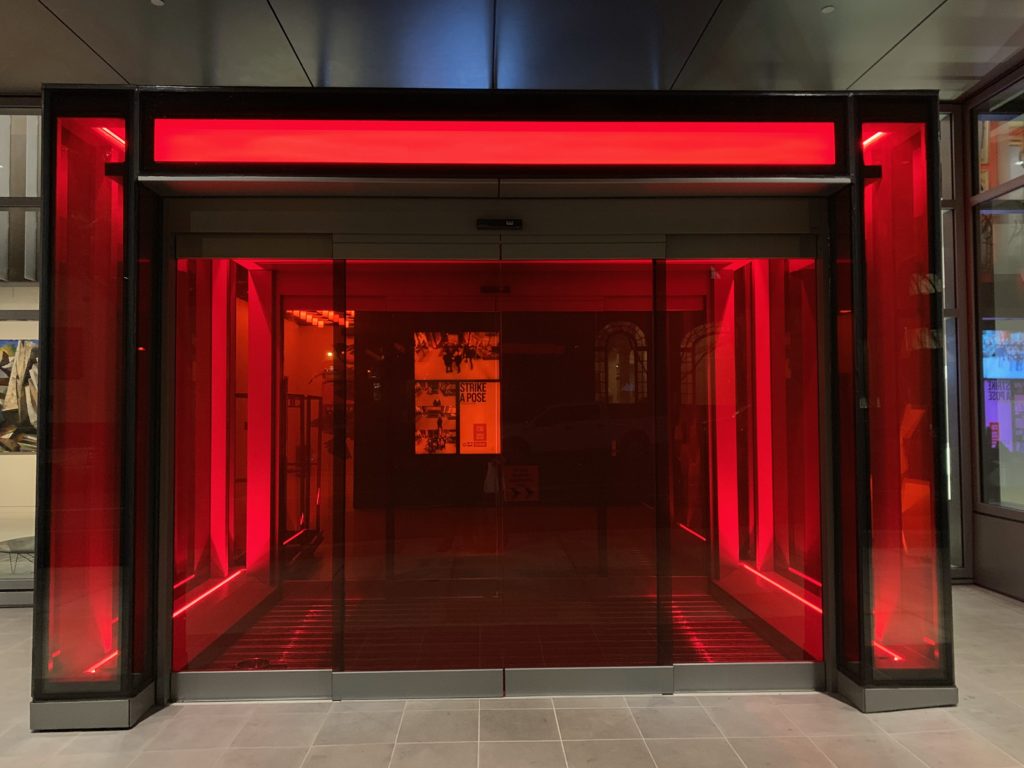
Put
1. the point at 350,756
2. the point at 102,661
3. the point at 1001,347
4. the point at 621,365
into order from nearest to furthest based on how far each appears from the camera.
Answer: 1. the point at 350,756
2. the point at 102,661
3. the point at 621,365
4. the point at 1001,347

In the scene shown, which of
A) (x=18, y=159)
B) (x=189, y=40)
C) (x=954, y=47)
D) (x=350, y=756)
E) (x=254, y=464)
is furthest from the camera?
(x=18, y=159)

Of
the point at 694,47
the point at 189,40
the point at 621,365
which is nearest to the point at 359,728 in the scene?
the point at 621,365

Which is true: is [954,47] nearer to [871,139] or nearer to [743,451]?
[871,139]

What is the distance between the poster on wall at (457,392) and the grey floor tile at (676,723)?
1829 mm

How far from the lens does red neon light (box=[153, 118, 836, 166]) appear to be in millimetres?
3924

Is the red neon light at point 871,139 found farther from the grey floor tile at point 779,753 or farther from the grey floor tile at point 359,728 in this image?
the grey floor tile at point 359,728

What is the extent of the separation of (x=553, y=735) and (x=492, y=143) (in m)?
3.50

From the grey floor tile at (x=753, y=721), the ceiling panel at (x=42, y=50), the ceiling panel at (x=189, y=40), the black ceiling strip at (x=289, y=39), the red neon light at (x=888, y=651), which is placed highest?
the ceiling panel at (x=42, y=50)

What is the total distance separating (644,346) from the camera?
165 inches

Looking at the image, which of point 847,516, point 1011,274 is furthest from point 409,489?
point 1011,274

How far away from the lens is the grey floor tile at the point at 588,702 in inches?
151

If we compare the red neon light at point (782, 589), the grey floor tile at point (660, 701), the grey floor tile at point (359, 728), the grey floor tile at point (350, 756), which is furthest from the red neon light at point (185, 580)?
the red neon light at point (782, 589)

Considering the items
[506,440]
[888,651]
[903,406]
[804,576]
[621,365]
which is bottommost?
[888,651]

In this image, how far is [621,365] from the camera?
4.20 m
